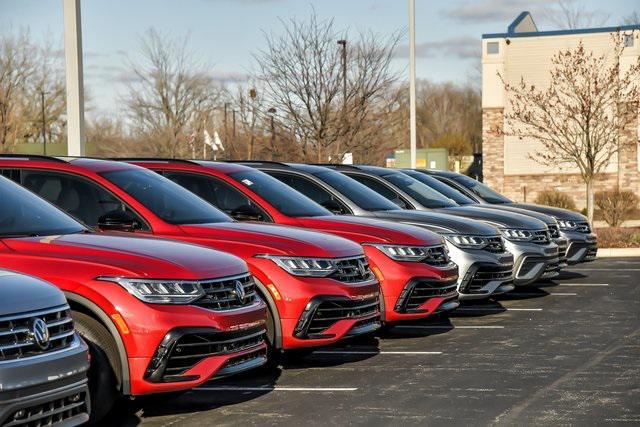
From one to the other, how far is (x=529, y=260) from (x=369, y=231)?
4680 mm

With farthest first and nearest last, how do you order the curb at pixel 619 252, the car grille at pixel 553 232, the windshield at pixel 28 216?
1. the curb at pixel 619 252
2. the car grille at pixel 553 232
3. the windshield at pixel 28 216

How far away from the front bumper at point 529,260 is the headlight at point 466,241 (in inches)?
72.2

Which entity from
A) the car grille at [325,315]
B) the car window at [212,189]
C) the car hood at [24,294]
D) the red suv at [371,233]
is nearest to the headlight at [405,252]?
the red suv at [371,233]

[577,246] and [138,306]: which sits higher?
[138,306]

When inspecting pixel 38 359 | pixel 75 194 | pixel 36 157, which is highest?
pixel 36 157

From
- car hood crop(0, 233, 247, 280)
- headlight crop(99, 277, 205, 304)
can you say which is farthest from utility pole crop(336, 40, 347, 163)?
headlight crop(99, 277, 205, 304)

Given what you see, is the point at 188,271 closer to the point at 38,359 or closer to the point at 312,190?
the point at 38,359

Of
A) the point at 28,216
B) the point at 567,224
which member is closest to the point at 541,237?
the point at 567,224

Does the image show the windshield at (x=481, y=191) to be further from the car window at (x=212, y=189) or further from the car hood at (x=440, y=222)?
the car window at (x=212, y=189)

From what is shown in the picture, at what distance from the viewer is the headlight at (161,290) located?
23.6 ft

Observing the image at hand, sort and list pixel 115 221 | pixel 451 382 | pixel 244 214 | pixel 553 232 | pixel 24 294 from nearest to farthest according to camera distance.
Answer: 1. pixel 24 294
2. pixel 115 221
3. pixel 451 382
4. pixel 244 214
5. pixel 553 232

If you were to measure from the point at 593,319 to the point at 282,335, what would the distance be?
5586mm

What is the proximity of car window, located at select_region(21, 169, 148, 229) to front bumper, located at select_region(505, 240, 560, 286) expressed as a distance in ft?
23.9

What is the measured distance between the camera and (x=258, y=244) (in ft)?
30.7
